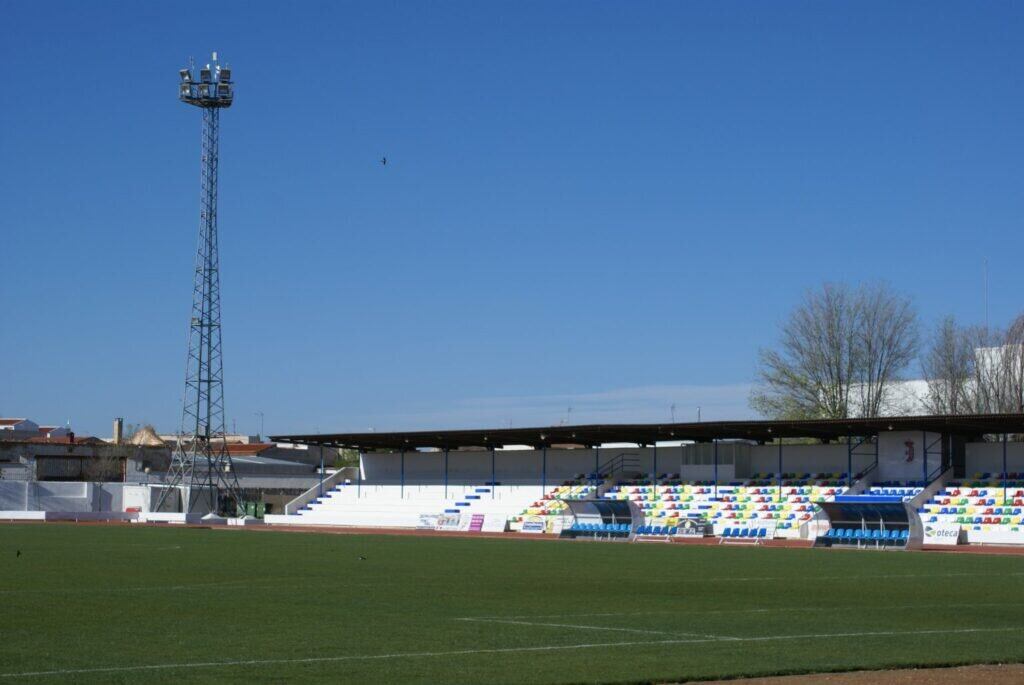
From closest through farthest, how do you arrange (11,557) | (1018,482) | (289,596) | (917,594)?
(289,596) < (917,594) < (11,557) < (1018,482)

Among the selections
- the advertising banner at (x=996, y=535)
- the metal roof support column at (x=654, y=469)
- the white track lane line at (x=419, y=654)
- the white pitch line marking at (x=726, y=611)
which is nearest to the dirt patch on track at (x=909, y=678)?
the white track lane line at (x=419, y=654)

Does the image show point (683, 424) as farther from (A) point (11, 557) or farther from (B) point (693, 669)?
(B) point (693, 669)

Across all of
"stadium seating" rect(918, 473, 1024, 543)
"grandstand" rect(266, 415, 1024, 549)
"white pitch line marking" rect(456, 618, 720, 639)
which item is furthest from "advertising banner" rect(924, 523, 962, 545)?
"white pitch line marking" rect(456, 618, 720, 639)

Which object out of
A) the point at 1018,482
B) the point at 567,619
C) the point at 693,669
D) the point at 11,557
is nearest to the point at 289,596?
the point at 567,619

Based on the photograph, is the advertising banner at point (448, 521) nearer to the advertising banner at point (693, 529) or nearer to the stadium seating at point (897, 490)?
the advertising banner at point (693, 529)

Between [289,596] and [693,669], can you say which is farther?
[289,596]

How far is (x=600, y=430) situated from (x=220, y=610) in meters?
51.0

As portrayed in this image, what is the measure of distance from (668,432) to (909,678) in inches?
2171

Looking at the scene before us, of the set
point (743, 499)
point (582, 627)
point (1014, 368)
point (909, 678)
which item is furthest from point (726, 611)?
point (1014, 368)

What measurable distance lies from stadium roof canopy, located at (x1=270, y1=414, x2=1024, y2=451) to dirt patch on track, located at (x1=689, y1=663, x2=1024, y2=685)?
43418 millimetres

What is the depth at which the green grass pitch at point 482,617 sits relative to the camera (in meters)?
14.3

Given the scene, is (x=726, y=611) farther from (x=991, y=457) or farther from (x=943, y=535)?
(x=991, y=457)

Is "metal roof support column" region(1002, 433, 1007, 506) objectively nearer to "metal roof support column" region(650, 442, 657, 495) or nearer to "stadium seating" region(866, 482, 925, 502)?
"stadium seating" region(866, 482, 925, 502)

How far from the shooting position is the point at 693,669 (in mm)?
14297
